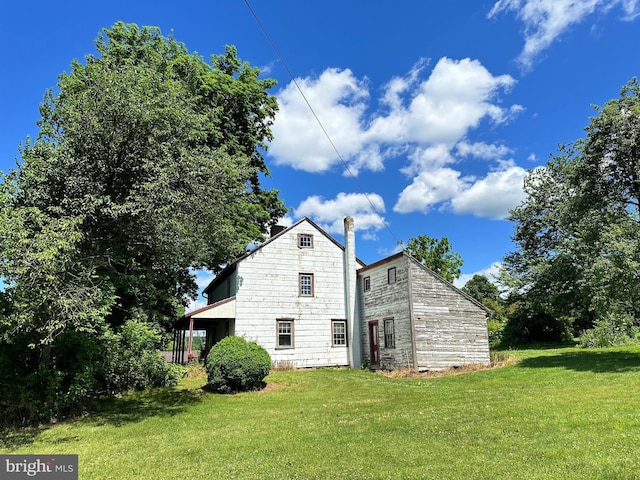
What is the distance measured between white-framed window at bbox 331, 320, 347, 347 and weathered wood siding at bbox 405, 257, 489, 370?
17.9ft

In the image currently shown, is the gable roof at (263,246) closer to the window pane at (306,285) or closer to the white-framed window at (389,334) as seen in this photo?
the window pane at (306,285)

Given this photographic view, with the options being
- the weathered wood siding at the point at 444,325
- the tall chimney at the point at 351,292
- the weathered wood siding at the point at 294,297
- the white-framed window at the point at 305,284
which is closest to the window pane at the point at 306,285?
the white-framed window at the point at 305,284

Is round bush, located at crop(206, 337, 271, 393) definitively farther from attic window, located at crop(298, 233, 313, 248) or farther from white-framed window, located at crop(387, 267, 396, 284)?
attic window, located at crop(298, 233, 313, 248)

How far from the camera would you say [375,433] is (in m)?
8.20

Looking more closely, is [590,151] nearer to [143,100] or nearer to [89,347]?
[143,100]

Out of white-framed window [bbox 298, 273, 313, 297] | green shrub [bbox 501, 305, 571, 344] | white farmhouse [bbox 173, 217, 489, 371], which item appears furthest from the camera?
green shrub [bbox 501, 305, 571, 344]

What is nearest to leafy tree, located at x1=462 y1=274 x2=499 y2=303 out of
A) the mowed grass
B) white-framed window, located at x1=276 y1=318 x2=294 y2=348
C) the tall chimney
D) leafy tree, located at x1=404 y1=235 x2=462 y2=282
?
leafy tree, located at x1=404 y1=235 x2=462 y2=282

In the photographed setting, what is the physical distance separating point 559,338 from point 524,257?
6883mm

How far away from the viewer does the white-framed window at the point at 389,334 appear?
66.8 ft

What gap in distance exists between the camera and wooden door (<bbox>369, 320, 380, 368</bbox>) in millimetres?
21703

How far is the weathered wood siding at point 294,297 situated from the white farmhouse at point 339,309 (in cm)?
5

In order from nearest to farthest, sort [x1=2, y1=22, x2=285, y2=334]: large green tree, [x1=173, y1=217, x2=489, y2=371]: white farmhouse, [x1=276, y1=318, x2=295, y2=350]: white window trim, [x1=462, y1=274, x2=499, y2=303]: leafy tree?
[x1=2, y1=22, x2=285, y2=334]: large green tree → [x1=173, y1=217, x2=489, y2=371]: white farmhouse → [x1=276, y1=318, x2=295, y2=350]: white window trim → [x1=462, y1=274, x2=499, y2=303]: leafy tree

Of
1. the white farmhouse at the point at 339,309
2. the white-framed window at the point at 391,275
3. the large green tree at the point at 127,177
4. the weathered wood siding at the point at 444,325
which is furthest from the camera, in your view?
the white-framed window at the point at 391,275

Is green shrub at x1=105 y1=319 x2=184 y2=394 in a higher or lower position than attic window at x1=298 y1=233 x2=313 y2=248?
lower
